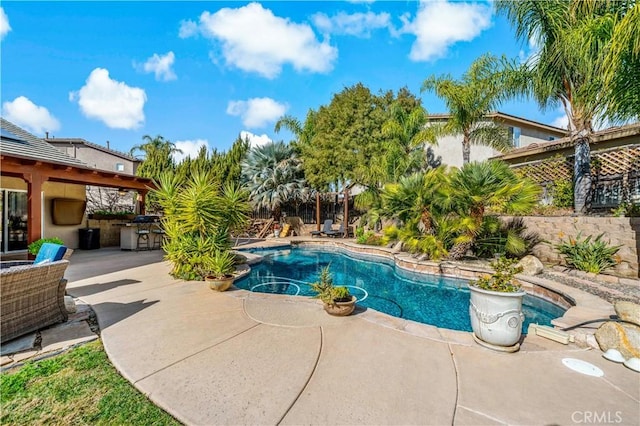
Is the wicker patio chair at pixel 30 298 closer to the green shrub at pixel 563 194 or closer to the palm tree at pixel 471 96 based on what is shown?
the palm tree at pixel 471 96

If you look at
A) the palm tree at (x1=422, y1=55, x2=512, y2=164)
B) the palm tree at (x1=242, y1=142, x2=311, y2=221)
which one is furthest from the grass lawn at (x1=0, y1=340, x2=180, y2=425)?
the palm tree at (x1=242, y1=142, x2=311, y2=221)

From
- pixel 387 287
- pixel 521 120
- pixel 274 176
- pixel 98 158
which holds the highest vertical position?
pixel 521 120

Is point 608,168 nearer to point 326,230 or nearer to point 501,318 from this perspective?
point 501,318

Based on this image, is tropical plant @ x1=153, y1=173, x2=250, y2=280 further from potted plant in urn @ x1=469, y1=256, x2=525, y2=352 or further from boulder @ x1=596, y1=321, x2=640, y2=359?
boulder @ x1=596, y1=321, x2=640, y2=359

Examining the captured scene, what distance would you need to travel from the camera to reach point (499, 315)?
3381 millimetres

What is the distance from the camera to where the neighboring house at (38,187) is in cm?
738

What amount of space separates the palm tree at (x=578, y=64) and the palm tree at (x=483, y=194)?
2.29 m

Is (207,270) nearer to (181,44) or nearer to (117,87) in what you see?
(181,44)

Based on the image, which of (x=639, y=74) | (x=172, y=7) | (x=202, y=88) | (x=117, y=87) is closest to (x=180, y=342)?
(x=639, y=74)

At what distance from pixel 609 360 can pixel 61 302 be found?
713cm

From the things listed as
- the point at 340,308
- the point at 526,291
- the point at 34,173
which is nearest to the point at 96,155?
the point at 34,173

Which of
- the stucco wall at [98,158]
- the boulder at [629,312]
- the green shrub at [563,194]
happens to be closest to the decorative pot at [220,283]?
the boulder at [629,312]

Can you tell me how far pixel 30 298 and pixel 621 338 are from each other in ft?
24.0

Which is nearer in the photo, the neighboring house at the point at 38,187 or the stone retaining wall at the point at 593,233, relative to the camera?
the stone retaining wall at the point at 593,233
